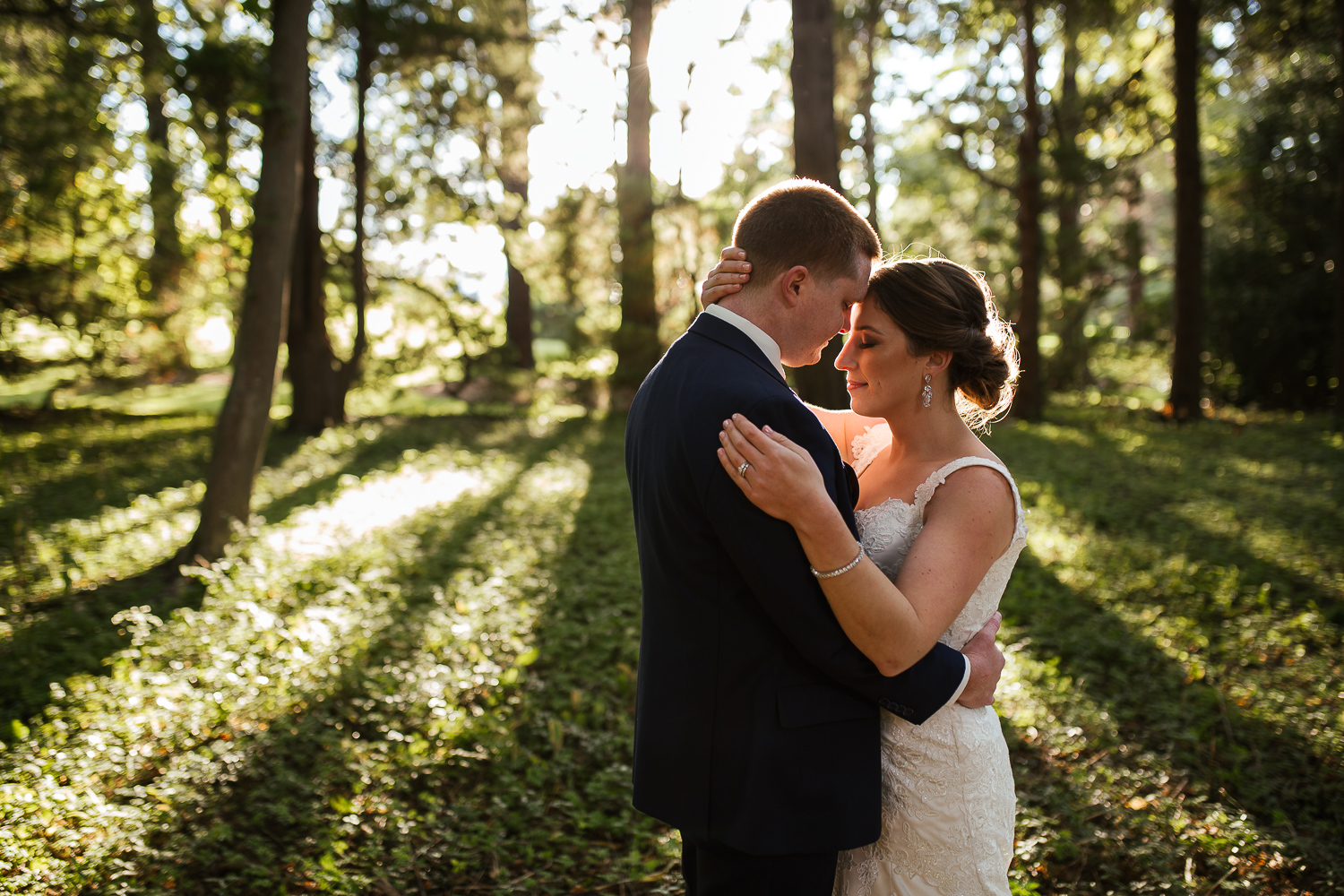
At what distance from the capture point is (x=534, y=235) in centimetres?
1772

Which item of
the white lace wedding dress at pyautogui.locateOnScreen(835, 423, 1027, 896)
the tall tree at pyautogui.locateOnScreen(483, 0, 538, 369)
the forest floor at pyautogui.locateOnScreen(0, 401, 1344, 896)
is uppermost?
the tall tree at pyautogui.locateOnScreen(483, 0, 538, 369)

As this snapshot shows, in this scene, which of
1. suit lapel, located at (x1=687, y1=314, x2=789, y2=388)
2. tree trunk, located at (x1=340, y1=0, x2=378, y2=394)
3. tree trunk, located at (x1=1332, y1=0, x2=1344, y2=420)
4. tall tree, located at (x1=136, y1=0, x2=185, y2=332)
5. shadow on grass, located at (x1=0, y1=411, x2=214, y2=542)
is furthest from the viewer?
tree trunk, located at (x1=340, y1=0, x2=378, y2=394)

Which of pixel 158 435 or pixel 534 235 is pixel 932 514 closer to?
pixel 158 435

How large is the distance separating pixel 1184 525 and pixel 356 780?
7.88 m

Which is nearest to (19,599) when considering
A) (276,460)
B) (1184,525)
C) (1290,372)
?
(276,460)

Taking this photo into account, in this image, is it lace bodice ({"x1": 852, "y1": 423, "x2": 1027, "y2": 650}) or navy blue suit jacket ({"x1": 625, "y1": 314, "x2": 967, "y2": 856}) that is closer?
navy blue suit jacket ({"x1": 625, "y1": 314, "x2": 967, "y2": 856})

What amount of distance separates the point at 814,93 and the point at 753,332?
5596 millimetres

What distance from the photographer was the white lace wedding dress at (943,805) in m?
2.16

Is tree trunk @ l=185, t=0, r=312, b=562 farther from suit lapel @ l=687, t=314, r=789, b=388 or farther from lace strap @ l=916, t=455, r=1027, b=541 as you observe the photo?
lace strap @ l=916, t=455, r=1027, b=541

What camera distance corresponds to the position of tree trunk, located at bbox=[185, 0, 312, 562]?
7160mm

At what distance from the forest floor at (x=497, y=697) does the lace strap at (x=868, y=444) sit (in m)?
1.89

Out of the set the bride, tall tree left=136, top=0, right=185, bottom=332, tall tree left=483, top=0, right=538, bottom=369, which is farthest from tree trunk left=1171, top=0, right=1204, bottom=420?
tall tree left=136, top=0, right=185, bottom=332

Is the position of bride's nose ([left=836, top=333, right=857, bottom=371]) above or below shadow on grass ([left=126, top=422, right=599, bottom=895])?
above

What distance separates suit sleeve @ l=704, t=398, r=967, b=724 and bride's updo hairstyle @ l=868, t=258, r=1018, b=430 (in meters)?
0.70
